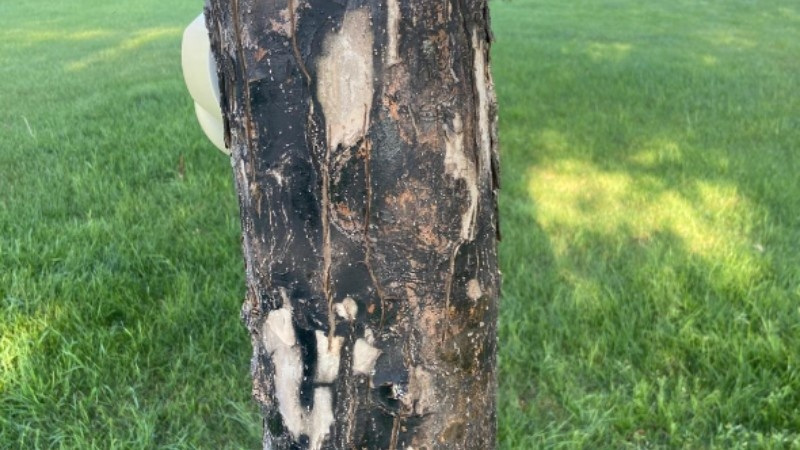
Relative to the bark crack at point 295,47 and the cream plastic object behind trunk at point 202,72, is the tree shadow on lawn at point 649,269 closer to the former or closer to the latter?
the cream plastic object behind trunk at point 202,72

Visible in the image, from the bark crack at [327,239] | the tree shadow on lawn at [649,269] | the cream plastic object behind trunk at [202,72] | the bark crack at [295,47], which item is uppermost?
the bark crack at [295,47]

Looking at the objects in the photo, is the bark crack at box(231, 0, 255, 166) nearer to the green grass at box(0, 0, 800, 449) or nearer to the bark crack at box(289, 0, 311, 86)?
A: the bark crack at box(289, 0, 311, 86)

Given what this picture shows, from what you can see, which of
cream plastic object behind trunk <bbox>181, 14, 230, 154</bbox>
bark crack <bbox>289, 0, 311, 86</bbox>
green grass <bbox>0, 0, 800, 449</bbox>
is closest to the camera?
bark crack <bbox>289, 0, 311, 86</bbox>

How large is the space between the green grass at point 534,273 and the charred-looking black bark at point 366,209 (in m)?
1.13

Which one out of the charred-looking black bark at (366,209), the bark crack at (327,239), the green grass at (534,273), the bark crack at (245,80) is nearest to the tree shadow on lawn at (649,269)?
the green grass at (534,273)

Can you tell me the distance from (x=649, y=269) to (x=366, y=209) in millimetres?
2195

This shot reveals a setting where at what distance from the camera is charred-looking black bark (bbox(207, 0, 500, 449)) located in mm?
964

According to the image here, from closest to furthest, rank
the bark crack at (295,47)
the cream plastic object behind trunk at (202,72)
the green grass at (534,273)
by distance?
the bark crack at (295,47) → the cream plastic object behind trunk at (202,72) → the green grass at (534,273)

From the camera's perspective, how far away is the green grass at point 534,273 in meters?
2.23

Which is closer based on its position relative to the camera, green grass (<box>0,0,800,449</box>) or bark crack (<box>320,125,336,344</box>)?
bark crack (<box>320,125,336,344</box>)

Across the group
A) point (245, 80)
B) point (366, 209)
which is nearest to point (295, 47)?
point (245, 80)

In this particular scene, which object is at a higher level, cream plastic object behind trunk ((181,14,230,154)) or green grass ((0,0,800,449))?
cream plastic object behind trunk ((181,14,230,154))

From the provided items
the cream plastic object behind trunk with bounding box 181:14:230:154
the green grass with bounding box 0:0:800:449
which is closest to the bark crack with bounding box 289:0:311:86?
the cream plastic object behind trunk with bounding box 181:14:230:154

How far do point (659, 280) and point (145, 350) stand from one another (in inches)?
70.8
